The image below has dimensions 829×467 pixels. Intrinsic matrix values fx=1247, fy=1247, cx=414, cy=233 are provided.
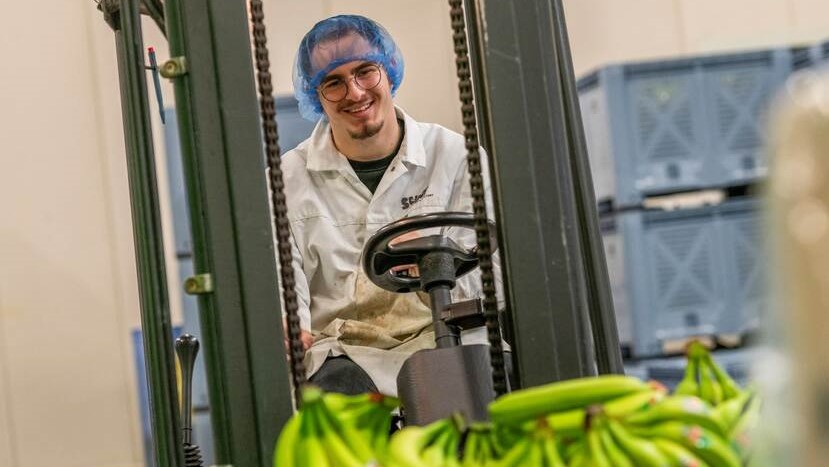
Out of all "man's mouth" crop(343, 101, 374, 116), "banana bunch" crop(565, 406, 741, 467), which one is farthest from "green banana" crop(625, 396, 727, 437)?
"man's mouth" crop(343, 101, 374, 116)

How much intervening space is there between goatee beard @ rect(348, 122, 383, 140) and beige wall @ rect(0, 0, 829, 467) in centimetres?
348

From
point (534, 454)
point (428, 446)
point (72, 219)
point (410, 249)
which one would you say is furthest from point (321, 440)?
point (72, 219)

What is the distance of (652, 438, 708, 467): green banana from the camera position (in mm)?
1277

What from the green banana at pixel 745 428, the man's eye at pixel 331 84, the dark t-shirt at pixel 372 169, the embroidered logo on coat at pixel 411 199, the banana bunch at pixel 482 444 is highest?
the man's eye at pixel 331 84

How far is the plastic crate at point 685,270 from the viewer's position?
5.51 meters

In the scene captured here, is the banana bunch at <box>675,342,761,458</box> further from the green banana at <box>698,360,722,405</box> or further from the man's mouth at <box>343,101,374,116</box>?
the man's mouth at <box>343,101,374,116</box>

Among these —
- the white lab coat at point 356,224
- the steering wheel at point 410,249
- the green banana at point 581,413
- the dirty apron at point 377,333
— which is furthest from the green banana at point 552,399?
the white lab coat at point 356,224

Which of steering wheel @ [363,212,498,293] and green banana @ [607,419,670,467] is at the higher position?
steering wheel @ [363,212,498,293]

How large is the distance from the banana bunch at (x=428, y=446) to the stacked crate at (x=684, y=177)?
4191 millimetres

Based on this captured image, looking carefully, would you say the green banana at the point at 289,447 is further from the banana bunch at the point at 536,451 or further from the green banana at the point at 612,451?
the green banana at the point at 612,451

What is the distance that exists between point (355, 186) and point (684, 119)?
250 centimetres

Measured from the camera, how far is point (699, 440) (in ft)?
4.31

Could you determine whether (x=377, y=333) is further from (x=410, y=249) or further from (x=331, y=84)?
(x=331, y=84)

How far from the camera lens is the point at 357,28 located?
3230mm
